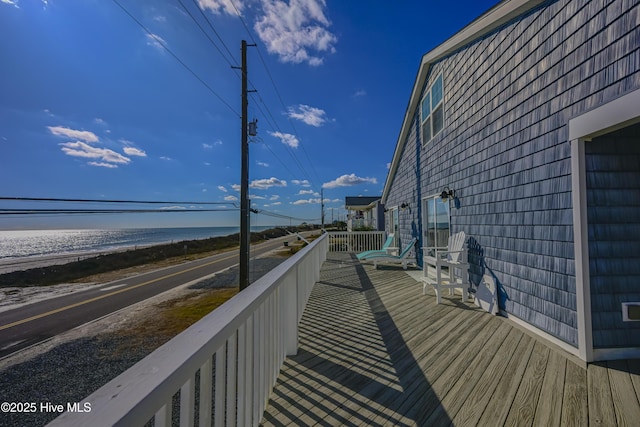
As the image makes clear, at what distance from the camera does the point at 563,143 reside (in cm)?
278

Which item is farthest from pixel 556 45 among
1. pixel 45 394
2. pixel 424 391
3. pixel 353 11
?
pixel 45 394

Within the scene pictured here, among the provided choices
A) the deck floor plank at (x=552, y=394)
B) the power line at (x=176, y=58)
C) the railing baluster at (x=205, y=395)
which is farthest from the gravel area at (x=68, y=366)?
the power line at (x=176, y=58)

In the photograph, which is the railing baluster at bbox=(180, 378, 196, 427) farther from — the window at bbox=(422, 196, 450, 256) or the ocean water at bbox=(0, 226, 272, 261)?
the ocean water at bbox=(0, 226, 272, 261)

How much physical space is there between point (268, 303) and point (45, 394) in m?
3.02

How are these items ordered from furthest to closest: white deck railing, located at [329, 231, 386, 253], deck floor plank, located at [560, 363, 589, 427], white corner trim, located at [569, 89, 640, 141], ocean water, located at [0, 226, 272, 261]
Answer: ocean water, located at [0, 226, 272, 261] < white deck railing, located at [329, 231, 386, 253] < white corner trim, located at [569, 89, 640, 141] < deck floor plank, located at [560, 363, 589, 427]

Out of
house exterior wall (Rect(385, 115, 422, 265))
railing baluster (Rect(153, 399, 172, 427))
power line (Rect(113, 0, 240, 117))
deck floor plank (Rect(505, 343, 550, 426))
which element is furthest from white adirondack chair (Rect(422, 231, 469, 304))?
power line (Rect(113, 0, 240, 117))

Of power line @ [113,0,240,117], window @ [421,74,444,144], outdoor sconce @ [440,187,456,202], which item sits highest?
power line @ [113,0,240,117]

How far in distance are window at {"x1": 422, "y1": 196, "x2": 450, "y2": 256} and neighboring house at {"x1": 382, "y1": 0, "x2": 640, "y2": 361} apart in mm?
922

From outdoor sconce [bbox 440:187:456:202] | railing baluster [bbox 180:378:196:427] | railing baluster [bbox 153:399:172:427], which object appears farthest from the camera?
outdoor sconce [bbox 440:187:456:202]

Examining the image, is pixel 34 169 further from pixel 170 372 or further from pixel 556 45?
pixel 556 45

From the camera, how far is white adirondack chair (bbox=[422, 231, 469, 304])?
13.8ft

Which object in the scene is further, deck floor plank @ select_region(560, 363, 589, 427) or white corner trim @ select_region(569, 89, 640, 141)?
white corner trim @ select_region(569, 89, 640, 141)

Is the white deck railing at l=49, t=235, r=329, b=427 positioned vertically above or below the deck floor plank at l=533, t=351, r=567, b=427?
above

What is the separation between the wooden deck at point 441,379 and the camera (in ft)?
5.76
